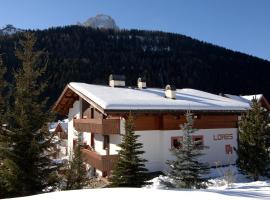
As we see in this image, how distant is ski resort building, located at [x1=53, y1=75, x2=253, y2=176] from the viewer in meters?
21.9

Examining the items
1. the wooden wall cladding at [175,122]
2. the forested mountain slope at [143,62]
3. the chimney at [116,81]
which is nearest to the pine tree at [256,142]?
the wooden wall cladding at [175,122]

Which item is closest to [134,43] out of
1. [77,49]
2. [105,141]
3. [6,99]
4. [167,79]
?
[77,49]

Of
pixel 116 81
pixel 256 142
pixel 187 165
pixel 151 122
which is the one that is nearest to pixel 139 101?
pixel 151 122

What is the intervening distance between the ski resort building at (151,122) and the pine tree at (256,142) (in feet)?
16.0

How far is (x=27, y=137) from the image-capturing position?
1388cm

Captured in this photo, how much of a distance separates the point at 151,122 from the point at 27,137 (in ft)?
33.1

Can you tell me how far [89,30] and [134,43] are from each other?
16.6m

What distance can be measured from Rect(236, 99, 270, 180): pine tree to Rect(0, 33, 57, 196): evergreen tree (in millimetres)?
9950

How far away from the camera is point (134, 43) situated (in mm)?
136250

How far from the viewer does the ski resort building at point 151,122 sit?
21.9 m

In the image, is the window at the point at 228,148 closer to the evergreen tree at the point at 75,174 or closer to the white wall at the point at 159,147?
the white wall at the point at 159,147

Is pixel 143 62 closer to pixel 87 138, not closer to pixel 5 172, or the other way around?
pixel 87 138

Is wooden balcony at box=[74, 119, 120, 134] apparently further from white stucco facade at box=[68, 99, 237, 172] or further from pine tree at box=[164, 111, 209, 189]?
pine tree at box=[164, 111, 209, 189]

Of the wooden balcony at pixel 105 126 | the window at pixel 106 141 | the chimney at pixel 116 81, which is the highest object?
the chimney at pixel 116 81
